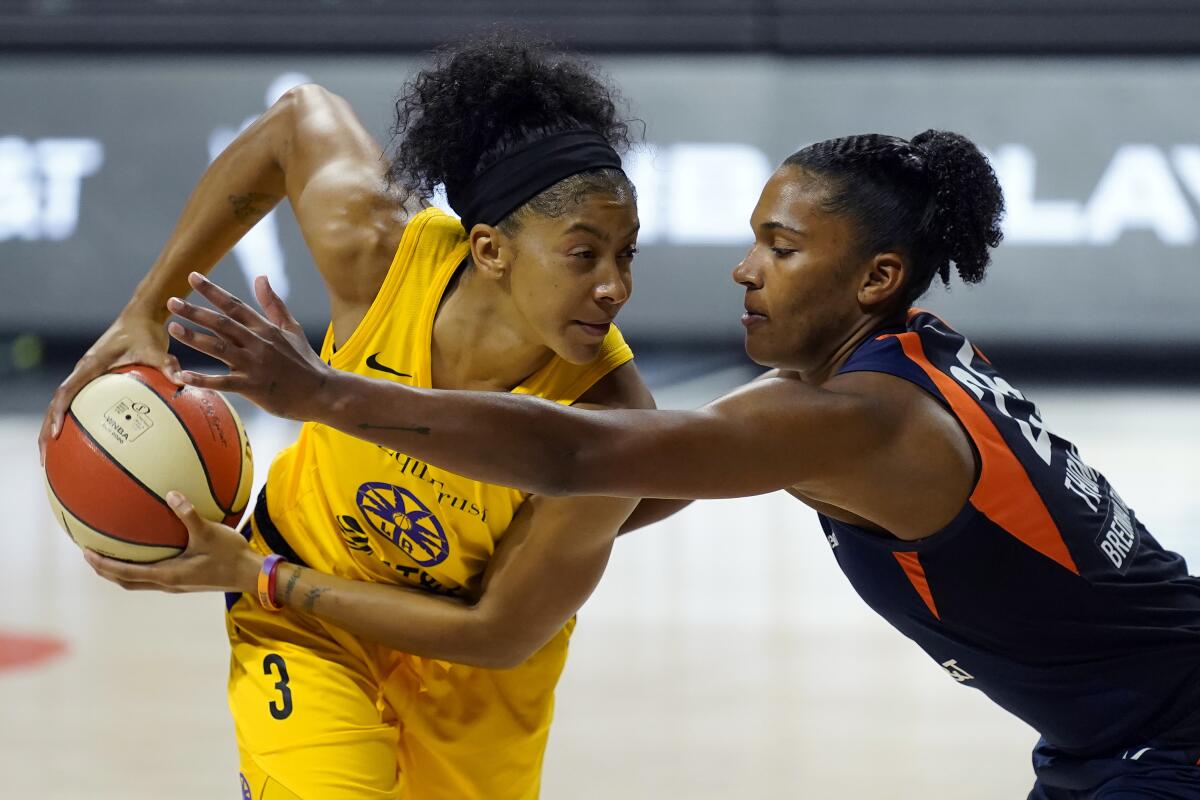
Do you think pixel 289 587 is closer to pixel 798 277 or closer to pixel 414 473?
pixel 414 473

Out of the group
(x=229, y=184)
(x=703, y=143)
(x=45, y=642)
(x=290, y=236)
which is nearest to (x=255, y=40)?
(x=290, y=236)

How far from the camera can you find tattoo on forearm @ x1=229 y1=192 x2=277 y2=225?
260 cm

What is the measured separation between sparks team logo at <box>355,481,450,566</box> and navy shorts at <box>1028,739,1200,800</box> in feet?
3.28

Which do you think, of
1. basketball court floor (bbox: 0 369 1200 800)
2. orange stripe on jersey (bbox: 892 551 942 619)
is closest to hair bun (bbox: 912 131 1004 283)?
orange stripe on jersey (bbox: 892 551 942 619)

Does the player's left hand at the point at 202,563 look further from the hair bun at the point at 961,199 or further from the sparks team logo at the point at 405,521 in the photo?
the hair bun at the point at 961,199

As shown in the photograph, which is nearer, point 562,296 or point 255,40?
point 562,296

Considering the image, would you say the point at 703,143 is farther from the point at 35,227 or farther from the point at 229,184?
the point at 229,184

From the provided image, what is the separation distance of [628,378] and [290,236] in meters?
6.36

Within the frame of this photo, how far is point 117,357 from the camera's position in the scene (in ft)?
8.25

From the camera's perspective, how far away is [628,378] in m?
2.26

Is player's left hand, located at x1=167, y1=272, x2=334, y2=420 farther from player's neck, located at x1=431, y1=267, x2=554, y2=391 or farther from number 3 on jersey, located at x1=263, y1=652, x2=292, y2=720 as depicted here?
number 3 on jersey, located at x1=263, y1=652, x2=292, y2=720

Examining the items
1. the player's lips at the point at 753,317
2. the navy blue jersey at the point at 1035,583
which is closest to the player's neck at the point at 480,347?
the player's lips at the point at 753,317

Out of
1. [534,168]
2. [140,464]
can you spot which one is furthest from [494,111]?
[140,464]

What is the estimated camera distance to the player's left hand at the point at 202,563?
7.56 ft
